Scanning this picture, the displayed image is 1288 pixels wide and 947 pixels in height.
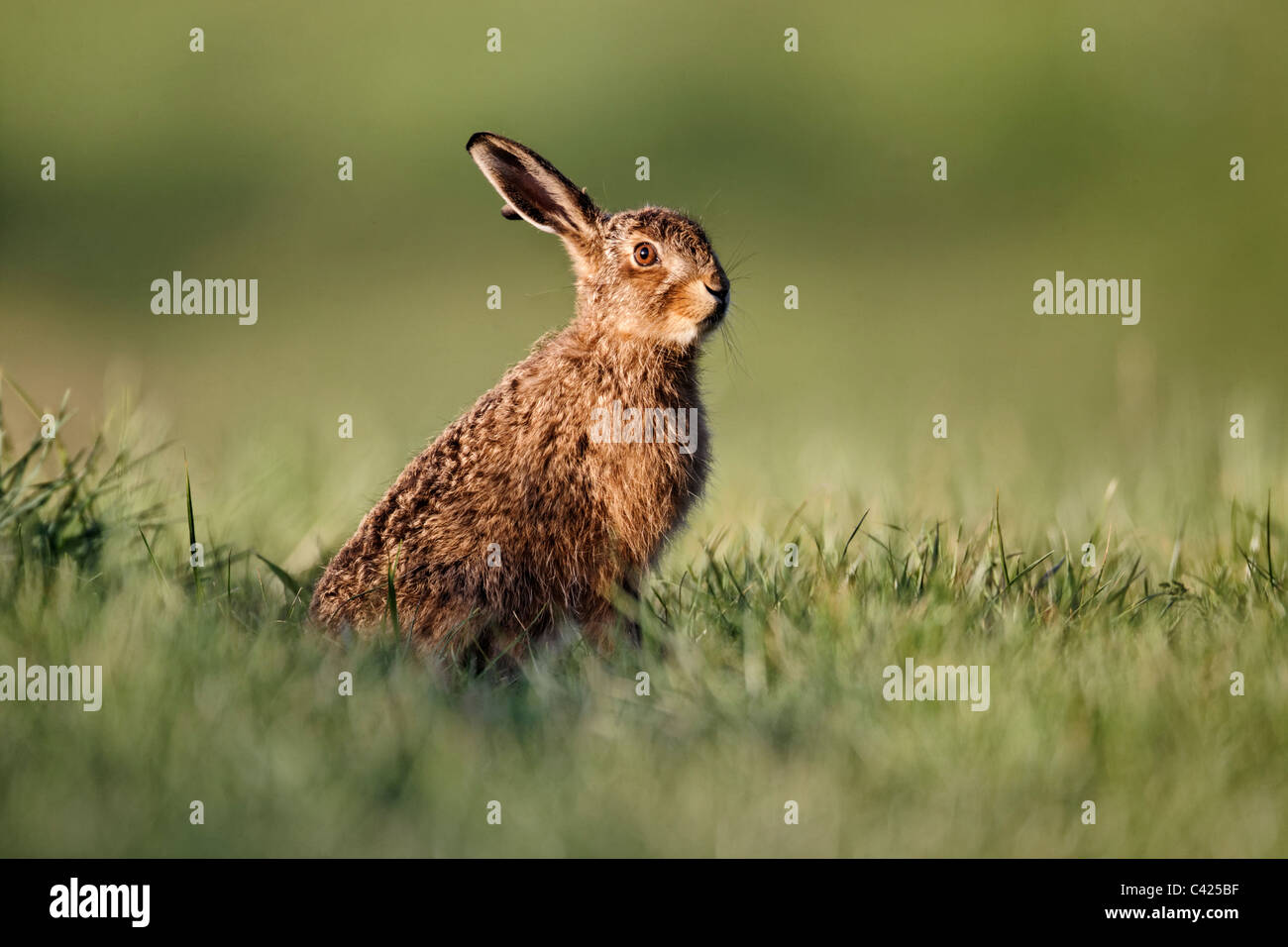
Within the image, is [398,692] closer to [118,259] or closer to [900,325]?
[900,325]

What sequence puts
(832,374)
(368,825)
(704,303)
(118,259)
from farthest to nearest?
(118,259) → (832,374) → (704,303) → (368,825)

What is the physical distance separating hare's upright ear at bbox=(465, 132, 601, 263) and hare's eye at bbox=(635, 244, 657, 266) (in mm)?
307

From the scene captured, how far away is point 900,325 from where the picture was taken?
14.9m

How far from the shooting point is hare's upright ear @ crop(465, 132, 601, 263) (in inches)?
255

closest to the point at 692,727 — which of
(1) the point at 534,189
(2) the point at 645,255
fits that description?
(2) the point at 645,255

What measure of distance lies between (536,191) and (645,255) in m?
0.61

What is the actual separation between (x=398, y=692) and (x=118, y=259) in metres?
13.7

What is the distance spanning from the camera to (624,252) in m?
6.68

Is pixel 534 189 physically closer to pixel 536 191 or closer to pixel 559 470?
pixel 536 191

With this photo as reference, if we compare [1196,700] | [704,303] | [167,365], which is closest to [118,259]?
[167,365]

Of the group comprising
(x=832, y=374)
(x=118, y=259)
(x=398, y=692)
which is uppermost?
(x=118, y=259)

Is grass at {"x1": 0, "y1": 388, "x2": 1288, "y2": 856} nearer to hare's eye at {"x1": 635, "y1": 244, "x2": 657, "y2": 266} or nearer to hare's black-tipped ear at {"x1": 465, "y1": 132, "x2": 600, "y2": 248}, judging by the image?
hare's eye at {"x1": 635, "y1": 244, "x2": 657, "y2": 266}

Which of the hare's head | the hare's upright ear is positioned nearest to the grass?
the hare's head

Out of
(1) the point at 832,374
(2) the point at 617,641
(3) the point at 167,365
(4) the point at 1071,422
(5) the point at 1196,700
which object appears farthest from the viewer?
(3) the point at 167,365
